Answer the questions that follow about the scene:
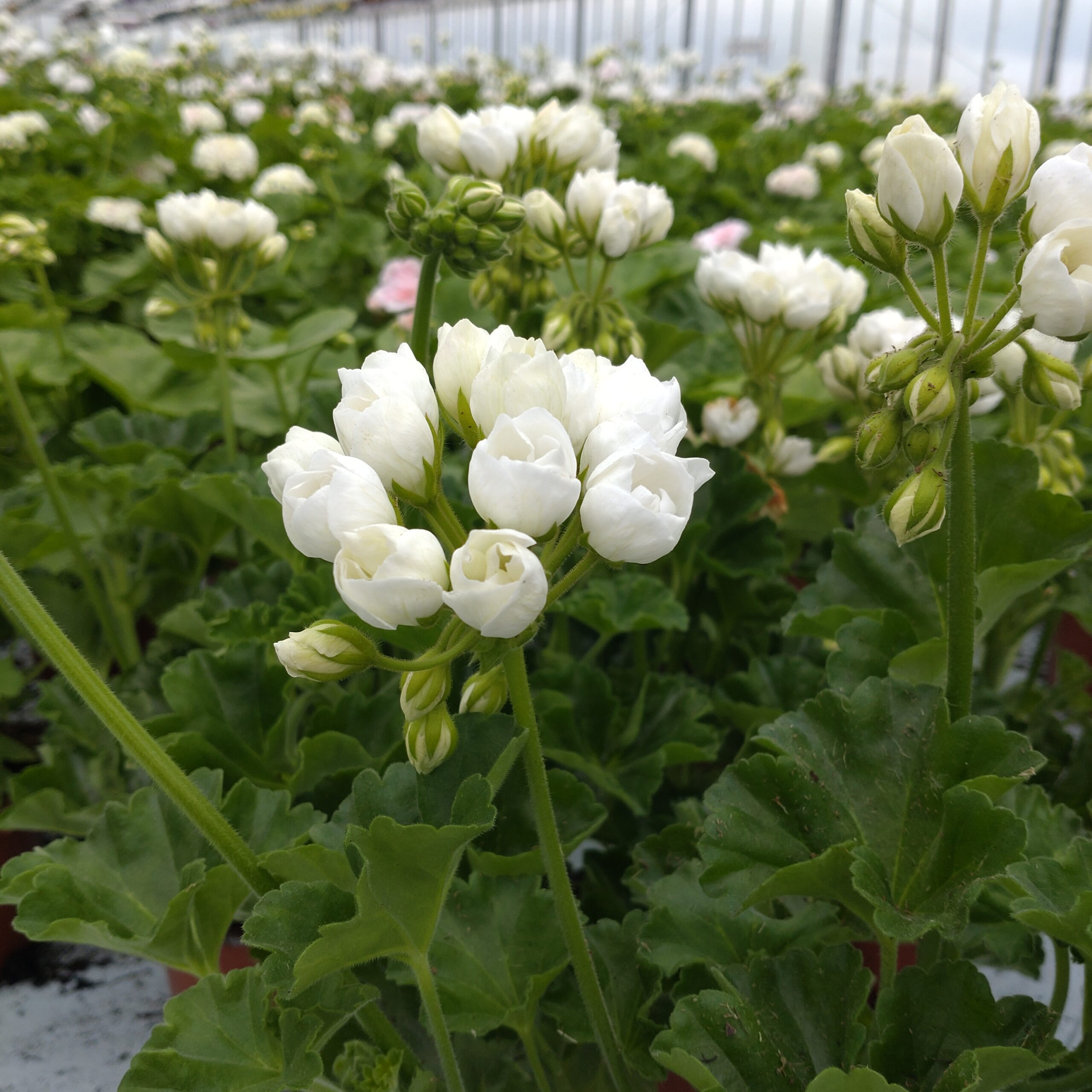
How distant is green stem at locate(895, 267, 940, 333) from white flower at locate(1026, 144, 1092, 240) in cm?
7

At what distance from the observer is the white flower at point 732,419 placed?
1191 millimetres

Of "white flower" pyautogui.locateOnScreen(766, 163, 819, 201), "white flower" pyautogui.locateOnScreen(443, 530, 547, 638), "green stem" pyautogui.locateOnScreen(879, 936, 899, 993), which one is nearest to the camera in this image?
"white flower" pyautogui.locateOnScreen(443, 530, 547, 638)

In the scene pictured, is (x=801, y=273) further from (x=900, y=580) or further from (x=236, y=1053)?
(x=236, y=1053)

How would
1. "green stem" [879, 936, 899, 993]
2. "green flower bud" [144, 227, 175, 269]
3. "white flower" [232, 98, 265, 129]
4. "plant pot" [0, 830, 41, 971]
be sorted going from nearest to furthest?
"green stem" [879, 936, 899, 993] < "plant pot" [0, 830, 41, 971] < "green flower bud" [144, 227, 175, 269] < "white flower" [232, 98, 265, 129]

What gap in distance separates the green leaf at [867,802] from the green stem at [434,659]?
26 cm

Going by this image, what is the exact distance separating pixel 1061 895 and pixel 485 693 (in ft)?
1.25

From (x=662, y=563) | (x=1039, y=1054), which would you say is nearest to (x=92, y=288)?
(x=662, y=563)

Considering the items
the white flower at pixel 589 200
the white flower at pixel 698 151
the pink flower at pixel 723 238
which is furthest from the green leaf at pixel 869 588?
the white flower at pixel 698 151

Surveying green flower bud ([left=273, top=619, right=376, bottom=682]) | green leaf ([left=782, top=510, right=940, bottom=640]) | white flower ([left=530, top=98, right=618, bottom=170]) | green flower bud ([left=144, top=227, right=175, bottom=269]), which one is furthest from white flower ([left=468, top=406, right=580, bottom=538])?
green flower bud ([left=144, top=227, right=175, bottom=269])

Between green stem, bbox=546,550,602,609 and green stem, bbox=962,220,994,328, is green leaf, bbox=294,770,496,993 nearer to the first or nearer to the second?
green stem, bbox=546,550,602,609

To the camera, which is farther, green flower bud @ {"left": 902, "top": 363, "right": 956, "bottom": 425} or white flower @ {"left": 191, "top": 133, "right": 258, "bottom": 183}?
white flower @ {"left": 191, "top": 133, "right": 258, "bottom": 183}

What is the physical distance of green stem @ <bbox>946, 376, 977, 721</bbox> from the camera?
62cm

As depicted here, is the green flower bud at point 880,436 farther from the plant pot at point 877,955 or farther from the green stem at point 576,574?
the plant pot at point 877,955

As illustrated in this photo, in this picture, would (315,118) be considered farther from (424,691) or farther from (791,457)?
(424,691)
